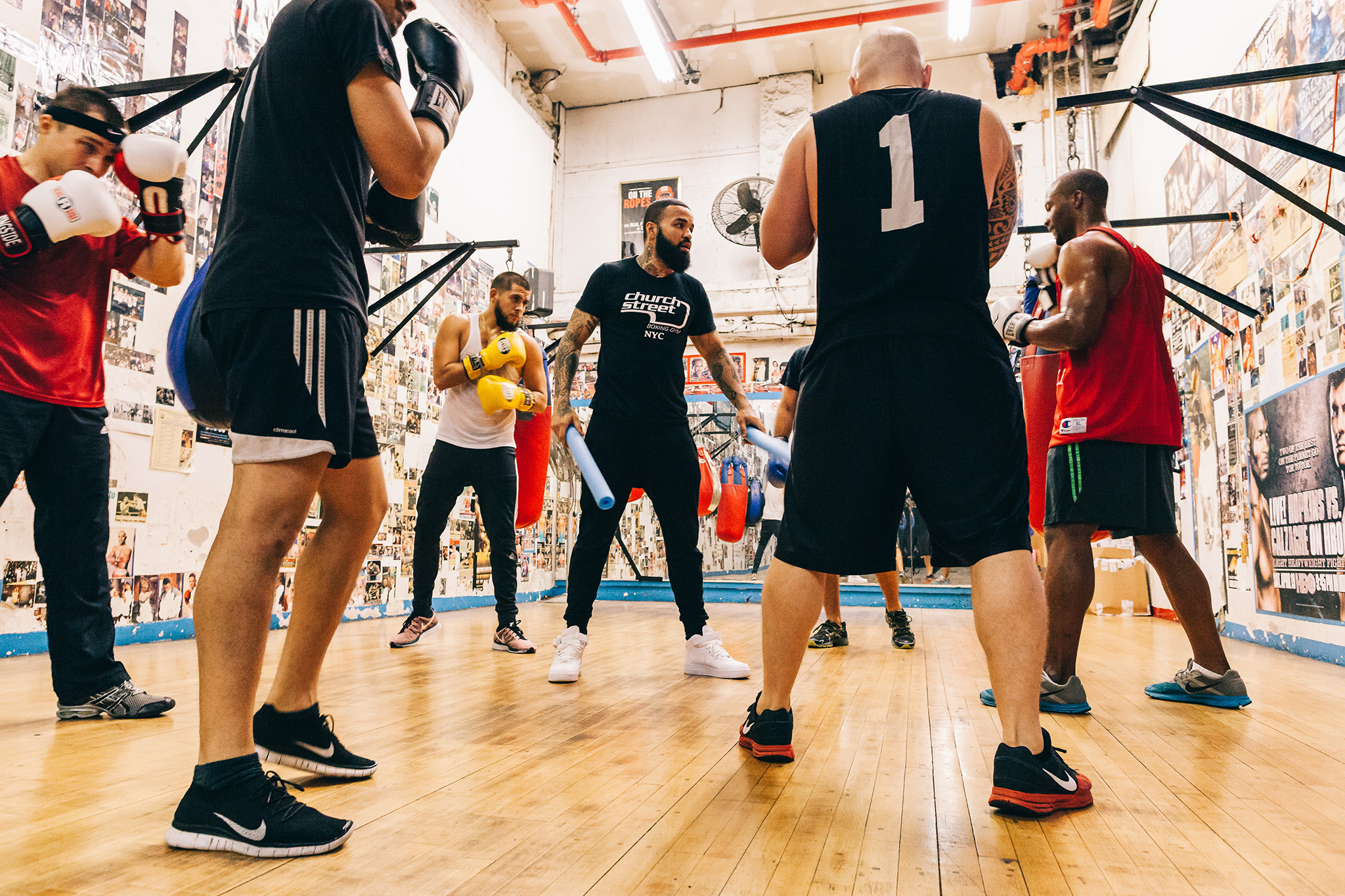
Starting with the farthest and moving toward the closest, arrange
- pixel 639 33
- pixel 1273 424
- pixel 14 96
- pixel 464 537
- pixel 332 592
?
pixel 639 33 → pixel 464 537 → pixel 1273 424 → pixel 14 96 → pixel 332 592

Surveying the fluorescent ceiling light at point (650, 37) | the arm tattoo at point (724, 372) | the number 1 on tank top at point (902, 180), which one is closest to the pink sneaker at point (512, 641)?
the arm tattoo at point (724, 372)

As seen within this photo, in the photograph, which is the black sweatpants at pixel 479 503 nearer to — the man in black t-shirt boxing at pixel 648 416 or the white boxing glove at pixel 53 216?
the man in black t-shirt boxing at pixel 648 416

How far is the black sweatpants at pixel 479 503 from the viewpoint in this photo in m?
3.78

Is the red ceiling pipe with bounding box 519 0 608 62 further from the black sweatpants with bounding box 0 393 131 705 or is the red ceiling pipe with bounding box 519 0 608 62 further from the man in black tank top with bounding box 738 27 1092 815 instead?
the man in black tank top with bounding box 738 27 1092 815

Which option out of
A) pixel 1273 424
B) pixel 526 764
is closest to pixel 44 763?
pixel 526 764

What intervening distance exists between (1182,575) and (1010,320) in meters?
0.95

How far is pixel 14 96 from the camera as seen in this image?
3.31 metres

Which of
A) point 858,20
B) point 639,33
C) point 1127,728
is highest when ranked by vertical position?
point 858,20

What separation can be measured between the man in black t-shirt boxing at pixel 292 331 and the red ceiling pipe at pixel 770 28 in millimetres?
7281

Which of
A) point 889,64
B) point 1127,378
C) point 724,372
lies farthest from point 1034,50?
point 889,64

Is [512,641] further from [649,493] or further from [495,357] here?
[495,357]

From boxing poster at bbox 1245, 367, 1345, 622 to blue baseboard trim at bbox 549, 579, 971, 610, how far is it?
2.43 meters

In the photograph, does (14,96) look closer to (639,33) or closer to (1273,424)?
(639,33)

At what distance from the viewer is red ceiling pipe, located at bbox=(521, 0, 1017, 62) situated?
7.90m
